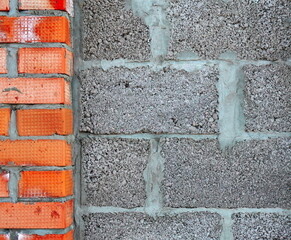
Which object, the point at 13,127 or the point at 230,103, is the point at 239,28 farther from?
the point at 13,127

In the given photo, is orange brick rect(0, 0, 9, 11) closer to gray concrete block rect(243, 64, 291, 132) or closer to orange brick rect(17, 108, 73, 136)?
orange brick rect(17, 108, 73, 136)

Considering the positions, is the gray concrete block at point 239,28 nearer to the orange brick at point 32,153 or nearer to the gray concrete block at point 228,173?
the gray concrete block at point 228,173

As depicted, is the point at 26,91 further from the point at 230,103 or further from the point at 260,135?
the point at 260,135

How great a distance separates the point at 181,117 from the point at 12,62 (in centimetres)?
53

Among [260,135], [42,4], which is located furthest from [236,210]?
[42,4]

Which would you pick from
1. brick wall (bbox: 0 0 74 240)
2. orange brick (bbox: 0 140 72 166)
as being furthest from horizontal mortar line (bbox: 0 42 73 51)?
orange brick (bbox: 0 140 72 166)

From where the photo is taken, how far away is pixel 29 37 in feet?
3.90

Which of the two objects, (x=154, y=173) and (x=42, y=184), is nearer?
(x=42, y=184)

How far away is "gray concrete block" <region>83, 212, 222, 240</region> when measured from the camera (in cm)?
130

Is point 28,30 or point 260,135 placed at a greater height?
point 28,30

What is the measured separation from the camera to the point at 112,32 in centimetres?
130

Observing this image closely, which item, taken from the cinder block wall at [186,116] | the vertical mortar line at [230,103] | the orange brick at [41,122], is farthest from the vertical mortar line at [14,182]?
the vertical mortar line at [230,103]

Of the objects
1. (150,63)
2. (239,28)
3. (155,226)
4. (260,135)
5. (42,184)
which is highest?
(239,28)

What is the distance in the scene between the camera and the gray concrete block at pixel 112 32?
1.30 m
